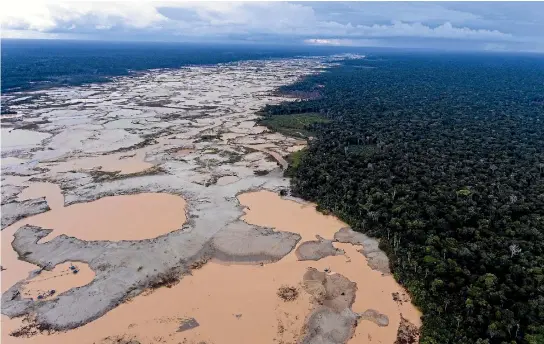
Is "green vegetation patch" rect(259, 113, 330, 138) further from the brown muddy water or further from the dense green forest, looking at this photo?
the brown muddy water

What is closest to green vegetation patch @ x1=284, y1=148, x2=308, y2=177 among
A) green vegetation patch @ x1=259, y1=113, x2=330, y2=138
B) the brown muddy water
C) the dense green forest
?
the dense green forest

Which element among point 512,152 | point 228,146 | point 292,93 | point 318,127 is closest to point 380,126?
point 318,127

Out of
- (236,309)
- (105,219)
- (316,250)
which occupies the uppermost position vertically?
(105,219)

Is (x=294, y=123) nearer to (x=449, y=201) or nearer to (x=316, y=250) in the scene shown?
(x=449, y=201)

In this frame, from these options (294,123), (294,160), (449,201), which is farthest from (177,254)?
(294,123)

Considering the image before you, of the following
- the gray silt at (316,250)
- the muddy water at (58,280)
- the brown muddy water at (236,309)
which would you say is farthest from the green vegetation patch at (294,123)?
the muddy water at (58,280)

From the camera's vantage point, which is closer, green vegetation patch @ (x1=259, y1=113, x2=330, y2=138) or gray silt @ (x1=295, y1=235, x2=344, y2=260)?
gray silt @ (x1=295, y1=235, x2=344, y2=260)

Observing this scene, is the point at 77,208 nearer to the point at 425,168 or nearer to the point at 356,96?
the point at 425,168
